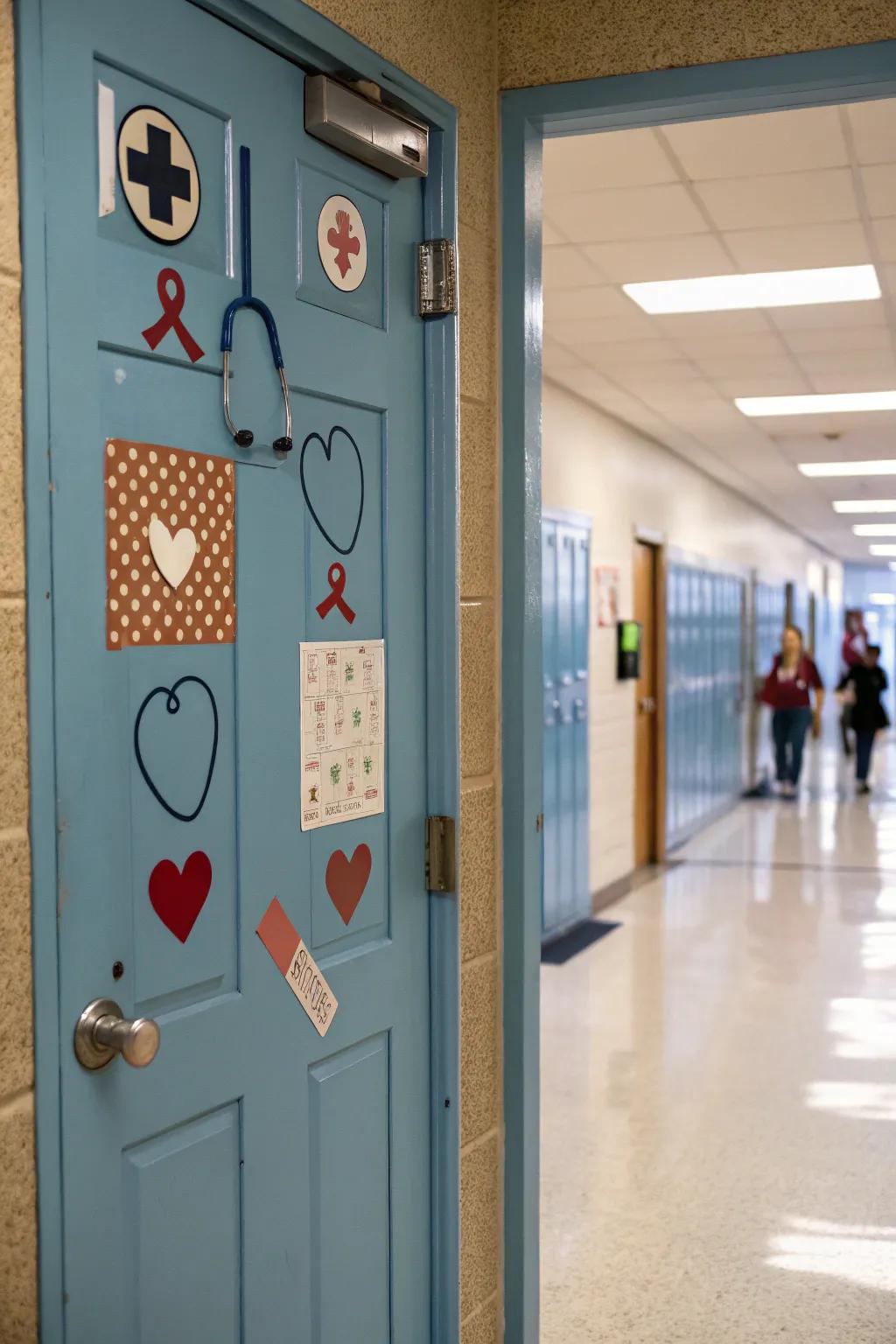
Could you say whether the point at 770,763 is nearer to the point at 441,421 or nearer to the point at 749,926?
the point at 749,926

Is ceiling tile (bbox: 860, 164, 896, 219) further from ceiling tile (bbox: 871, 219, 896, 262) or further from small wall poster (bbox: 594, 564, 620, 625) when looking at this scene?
small wall poster (bbox: 594, 564, 620, 625)

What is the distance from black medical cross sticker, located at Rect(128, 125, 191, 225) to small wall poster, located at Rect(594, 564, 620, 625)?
5611 millimetres

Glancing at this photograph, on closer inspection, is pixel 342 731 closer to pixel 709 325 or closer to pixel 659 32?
pixel 659 32

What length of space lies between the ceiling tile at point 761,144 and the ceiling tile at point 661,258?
2.05 ft

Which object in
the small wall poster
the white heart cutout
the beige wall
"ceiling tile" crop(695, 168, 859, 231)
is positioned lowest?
the white heart cutout

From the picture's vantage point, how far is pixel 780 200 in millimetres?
4039

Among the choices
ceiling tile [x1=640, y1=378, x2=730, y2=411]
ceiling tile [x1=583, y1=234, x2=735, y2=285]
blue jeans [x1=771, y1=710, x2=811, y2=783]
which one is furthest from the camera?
blue jeans [x1=771, y1=710, x2=811, y2=783]

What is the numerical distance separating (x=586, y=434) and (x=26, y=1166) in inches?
243

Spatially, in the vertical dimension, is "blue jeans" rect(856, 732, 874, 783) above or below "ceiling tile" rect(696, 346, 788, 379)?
below

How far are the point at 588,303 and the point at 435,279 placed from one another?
10.8ft

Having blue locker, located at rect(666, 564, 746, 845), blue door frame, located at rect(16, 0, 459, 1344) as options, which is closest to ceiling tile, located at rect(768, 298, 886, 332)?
blue locker, located at rect(666, 564, 746, 845)

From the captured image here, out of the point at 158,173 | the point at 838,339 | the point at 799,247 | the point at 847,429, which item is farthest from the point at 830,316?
the point at 158,173

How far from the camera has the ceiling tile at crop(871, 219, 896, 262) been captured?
428cm

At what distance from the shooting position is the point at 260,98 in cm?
170
